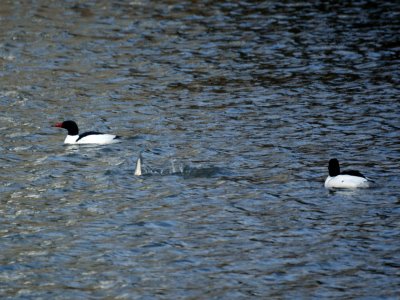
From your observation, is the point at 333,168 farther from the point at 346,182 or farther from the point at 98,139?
the point at 98,139

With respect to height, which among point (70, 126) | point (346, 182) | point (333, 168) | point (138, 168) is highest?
point (70, 126)

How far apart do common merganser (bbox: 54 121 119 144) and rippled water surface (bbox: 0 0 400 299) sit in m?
0.23

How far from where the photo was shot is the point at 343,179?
20.5 meters

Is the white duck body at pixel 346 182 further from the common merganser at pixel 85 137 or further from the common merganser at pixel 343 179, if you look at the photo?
the common merganser at pixel 85 137

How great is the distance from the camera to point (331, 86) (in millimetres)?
30391

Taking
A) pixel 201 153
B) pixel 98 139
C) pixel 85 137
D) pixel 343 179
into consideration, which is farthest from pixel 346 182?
pixel 85 137

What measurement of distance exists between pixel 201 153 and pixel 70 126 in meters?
3.69

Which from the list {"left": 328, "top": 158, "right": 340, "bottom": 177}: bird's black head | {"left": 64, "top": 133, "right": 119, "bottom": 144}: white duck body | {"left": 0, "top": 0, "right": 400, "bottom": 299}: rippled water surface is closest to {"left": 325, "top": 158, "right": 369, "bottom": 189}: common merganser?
{"left": 328, "top": 158, "right": 340, "bottom": 177}: bird's black head

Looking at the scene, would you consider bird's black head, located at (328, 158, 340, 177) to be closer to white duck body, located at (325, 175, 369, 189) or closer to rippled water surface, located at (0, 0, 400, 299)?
white duck body, located at (325, 175, 369, 189)

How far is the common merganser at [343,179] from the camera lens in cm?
2048

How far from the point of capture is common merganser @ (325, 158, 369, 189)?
67.2 feet

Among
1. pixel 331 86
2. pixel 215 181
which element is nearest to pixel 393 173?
pixel 215 181

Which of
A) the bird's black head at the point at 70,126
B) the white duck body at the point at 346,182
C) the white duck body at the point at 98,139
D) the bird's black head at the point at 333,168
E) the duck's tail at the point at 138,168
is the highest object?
the bird's black head at the point at 70,126

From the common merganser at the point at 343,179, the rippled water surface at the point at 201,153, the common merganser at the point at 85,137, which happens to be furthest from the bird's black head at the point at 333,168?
the common merganser at the point at 85,137
